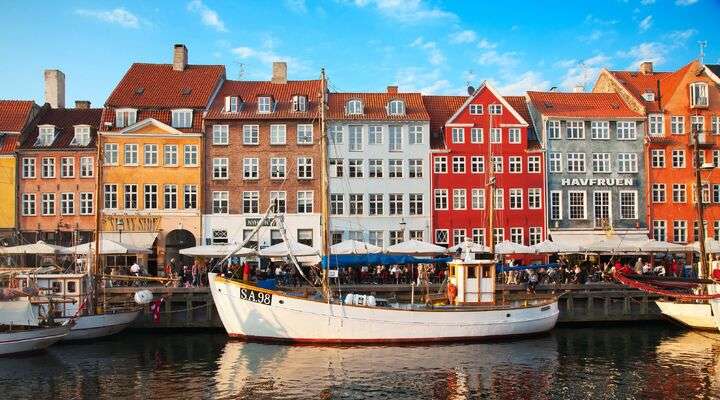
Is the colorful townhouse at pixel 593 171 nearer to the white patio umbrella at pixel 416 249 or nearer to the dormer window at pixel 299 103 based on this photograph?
the white patio umbrella at pixel 416 249

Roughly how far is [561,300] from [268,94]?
23.7 metres

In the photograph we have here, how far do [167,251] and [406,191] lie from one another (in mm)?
15870

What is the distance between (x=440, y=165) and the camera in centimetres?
4831

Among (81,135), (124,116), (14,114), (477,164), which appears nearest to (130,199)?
(124,116)

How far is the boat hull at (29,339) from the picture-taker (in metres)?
27.8

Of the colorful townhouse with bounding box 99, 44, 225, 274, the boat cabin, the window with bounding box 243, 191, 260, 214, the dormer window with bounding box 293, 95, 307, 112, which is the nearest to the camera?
the boat cabin

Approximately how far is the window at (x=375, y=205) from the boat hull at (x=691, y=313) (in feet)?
63.2

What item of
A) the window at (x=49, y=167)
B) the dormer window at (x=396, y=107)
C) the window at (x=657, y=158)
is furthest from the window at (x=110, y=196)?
the window at (x=657, y=158)

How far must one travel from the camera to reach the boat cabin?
3189 centimetres

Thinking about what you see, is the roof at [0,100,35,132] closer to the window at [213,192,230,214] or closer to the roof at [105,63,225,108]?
the roof at [105,63,225,108]

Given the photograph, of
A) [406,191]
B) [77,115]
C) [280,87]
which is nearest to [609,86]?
[406,191]

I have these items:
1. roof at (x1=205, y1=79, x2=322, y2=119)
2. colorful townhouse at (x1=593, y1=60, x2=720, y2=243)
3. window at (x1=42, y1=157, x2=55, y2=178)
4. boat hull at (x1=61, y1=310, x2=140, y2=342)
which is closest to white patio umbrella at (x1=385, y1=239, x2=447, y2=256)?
roof at (x1=205, y1=79, x2=322, y2=119)

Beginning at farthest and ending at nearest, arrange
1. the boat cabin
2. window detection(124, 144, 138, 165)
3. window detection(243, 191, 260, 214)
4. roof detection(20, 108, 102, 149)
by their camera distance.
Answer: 1. roof detection(20, 108, 102, 149)
2. window detection(243, 191, 260, 214)
3. window detection(124, 144, 138, 165)
4. the boat cabin

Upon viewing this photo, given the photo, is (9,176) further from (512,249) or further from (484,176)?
(512,249)
